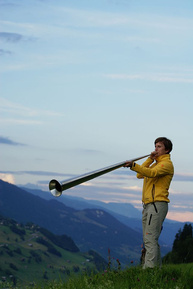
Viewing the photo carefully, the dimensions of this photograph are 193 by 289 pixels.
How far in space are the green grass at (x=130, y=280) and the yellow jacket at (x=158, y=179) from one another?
1367 millimetres

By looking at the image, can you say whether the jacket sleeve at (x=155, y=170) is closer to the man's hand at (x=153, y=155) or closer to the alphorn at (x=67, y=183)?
the man's hand at (x=153, y=155)

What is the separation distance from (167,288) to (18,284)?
117 inches

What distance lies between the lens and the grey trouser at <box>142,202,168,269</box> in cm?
847

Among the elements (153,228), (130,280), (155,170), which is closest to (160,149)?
(155,170)

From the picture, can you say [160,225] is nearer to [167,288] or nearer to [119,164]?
[167,288]

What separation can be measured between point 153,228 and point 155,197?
586 mm

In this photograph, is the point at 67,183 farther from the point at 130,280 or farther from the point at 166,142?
the point at 166,142

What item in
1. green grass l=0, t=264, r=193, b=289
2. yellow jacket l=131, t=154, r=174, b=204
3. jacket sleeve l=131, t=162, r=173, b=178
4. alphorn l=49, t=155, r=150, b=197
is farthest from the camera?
yellow jacket l=131, t=154, r=174, b=204

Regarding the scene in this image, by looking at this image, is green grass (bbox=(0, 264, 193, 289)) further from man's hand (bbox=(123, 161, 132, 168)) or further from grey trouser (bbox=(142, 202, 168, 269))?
man's hand (bbox=(123, 161, 132, 168))

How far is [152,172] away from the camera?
8.41 meters

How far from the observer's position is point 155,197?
335 inches

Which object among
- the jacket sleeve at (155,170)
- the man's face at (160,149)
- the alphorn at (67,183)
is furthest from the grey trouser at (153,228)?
the alphorn at (67,183)

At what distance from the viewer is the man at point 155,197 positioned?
8.46 meters

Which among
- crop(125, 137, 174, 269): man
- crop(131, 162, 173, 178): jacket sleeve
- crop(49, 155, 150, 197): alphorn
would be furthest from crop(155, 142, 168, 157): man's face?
crop(49, 155, 150, 197): alphorn
